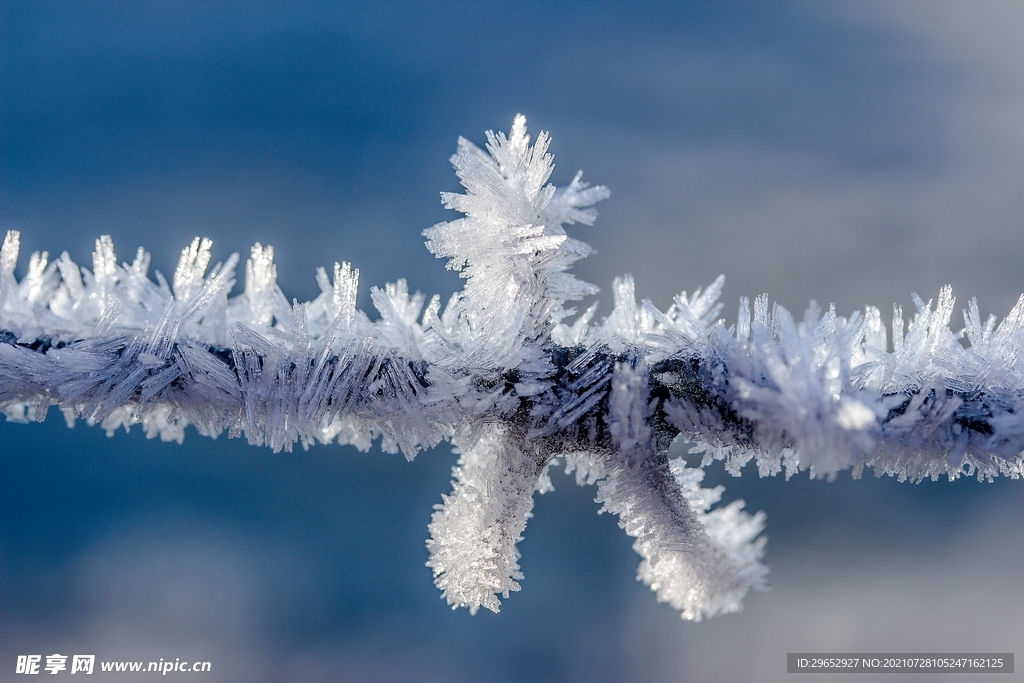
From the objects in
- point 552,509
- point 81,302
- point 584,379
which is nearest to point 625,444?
point 584,379

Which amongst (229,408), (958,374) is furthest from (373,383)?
(958,374)

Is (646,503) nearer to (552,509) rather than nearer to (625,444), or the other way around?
(625,444)

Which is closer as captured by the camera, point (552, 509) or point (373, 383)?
point (373, 383)

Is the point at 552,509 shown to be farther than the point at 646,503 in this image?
Yes

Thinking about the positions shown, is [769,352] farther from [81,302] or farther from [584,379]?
[81,302]

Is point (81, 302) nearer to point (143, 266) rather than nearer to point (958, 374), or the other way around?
point (143, 266)

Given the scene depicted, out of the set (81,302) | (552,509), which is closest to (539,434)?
(81,302)
